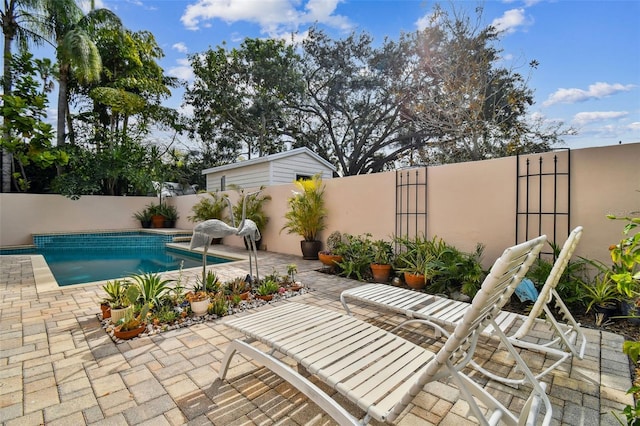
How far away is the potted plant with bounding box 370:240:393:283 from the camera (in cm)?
543

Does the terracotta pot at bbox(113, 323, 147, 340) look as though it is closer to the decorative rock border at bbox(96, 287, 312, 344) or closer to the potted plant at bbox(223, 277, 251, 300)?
the decorative rock border at bbox(96, 287, 312, 344)

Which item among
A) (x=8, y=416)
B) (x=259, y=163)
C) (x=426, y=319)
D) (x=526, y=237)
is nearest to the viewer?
(x=8, y=416)

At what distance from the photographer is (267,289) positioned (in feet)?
14.6

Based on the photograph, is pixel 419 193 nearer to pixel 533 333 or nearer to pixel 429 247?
pixel 429 247

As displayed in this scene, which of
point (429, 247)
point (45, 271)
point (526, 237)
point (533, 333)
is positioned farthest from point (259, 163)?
point (533, 333)

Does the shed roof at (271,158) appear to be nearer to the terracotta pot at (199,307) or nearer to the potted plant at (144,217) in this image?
the potted plant at (144,217)

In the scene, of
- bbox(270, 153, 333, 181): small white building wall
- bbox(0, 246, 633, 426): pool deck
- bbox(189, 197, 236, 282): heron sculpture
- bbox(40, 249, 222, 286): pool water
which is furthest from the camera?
bbox(270, 153, 333, 181): small white building wall

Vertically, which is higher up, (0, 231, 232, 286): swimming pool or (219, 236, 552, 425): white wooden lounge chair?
(219, 236, 552, 425): white wooden lounge chair

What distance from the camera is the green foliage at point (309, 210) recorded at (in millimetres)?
7707

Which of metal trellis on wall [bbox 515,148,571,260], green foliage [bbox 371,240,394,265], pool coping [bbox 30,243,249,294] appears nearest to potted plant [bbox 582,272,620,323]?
metal trellis on wall [bbox 515,148,571,260]

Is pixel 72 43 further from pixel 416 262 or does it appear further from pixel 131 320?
pixel 416 262

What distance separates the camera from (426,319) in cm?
291

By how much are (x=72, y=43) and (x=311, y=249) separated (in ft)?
40.1

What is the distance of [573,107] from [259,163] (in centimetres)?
1020
